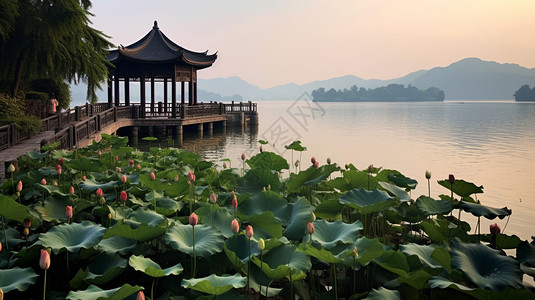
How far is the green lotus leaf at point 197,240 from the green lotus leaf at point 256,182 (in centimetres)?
Answer: 128

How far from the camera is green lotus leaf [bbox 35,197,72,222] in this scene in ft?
9.96

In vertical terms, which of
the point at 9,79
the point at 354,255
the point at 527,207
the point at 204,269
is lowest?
the point at 527,207

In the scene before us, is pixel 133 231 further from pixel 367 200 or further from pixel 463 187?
pixel 463 187

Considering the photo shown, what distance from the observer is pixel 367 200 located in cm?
306

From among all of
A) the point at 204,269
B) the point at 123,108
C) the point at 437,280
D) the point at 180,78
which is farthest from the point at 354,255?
the point at 180,78

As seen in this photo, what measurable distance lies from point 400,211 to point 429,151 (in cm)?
1438

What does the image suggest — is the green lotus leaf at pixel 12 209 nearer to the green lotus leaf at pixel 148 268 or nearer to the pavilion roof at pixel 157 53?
the green lotus leaf at pixel 148 268

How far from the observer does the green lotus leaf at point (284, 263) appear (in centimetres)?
206

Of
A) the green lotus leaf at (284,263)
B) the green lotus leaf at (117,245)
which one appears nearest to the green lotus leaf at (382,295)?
the green lotus leaf at (284,263)

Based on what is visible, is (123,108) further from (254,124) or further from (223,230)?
(223,230)

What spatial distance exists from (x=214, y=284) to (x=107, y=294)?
41cm

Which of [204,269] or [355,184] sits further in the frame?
[355,184]

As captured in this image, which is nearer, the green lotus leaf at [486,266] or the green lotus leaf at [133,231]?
the green lotus leaf at [486,266]

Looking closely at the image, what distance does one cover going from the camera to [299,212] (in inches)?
113
